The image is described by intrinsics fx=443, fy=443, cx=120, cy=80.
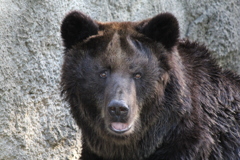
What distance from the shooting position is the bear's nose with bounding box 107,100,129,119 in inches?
180

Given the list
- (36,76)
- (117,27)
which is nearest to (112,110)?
(117,27)

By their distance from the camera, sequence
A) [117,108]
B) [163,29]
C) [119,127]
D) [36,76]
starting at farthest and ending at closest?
[36,76] → [163,29] → [119,127] → [117,108]

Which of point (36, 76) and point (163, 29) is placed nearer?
point (163, 29)

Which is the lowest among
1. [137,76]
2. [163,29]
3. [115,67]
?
[137,76]

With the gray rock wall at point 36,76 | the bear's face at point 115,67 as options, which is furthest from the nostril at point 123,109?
the gray rock wall at point 36,76

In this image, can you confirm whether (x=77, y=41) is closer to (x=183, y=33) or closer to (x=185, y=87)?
(x=185, y=87)

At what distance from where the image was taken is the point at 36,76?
607cm

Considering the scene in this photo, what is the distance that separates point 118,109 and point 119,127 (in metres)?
0.31

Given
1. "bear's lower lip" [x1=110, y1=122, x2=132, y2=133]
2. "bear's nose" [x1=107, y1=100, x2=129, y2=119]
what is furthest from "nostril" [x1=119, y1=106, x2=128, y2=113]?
"bear's lower lip" [x1=110, y1=122, x2=132, y2=133]

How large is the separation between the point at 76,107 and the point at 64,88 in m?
0.27

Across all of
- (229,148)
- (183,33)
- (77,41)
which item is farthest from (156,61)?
(183,33)

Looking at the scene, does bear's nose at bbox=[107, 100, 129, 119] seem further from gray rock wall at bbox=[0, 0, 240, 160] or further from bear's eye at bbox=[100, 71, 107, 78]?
gray rock wall at bbox=[0, 0, 240, 160]

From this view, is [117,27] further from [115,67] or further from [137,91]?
[137,91]

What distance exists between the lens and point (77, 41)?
5.18 m
